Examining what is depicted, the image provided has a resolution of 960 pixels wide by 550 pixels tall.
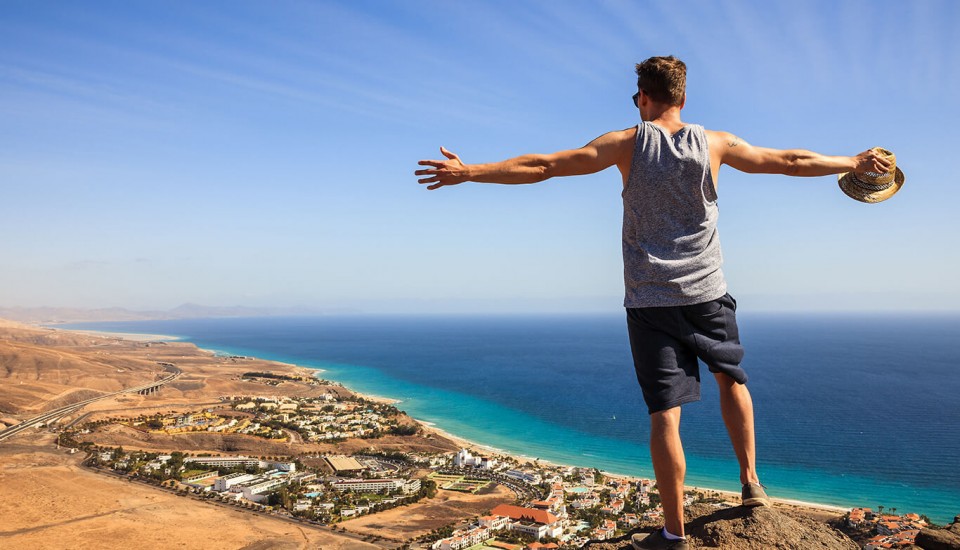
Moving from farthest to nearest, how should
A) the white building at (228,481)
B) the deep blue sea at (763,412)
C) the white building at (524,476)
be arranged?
the deep blue sea at (763,412) < the white building at (524,476) < the white building at (228,481)

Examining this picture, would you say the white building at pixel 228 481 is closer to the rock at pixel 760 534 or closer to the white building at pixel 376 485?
the white building at pixel 376 485

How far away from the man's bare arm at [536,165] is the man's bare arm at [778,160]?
0.43m

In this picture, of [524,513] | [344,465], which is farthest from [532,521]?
[344,465]

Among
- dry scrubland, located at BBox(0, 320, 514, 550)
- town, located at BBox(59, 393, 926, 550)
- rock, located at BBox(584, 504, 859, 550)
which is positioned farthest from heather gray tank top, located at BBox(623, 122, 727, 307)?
dry scrubland, located at BBox(0, 320, 514, 550)

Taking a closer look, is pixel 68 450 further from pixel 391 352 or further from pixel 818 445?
pixel 391 352

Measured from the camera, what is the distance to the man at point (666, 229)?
92.4 inches

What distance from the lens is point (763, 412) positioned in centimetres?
4350

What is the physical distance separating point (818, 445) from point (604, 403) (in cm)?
1686

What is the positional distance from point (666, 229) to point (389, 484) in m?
25.2

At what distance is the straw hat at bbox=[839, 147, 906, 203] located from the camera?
299 centimetres

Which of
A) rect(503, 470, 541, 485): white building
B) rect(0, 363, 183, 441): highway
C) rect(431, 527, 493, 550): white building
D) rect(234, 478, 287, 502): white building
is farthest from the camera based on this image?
rect(0, 363, 183, 441): highway

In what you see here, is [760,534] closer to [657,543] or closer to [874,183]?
[657,543]

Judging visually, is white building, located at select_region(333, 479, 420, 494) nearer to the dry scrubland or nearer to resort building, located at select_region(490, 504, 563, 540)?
the dry scrubland

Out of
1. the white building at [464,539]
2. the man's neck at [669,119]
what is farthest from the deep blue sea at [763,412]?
the man's neck at [669,119]
